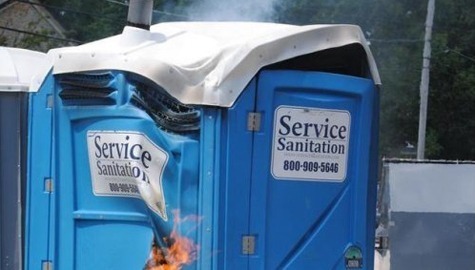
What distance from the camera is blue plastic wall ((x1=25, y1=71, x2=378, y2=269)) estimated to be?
574cm

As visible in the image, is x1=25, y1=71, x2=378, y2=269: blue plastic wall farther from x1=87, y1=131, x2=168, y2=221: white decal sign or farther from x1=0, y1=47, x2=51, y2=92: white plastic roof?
x1=0, y1=47, x2=51, y2=92: white plastic roof

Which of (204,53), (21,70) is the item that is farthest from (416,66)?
(204,53)

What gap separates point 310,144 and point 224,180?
0.63 m

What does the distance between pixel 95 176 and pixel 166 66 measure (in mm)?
896

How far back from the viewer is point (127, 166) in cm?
597

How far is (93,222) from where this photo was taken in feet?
20.4

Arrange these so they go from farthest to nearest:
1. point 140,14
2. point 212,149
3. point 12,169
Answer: point 12,169
point 140,14
point 212,149

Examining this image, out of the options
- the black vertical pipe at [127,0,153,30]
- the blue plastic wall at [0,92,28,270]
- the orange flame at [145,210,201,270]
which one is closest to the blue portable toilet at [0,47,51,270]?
the blue plastic wall at [0,92,28,270]

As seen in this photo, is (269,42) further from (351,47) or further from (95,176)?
(95,176)

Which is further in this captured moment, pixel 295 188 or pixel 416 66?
pixel 416 66

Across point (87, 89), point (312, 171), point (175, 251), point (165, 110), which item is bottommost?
point (175, 251)

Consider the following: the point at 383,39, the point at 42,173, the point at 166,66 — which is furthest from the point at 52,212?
→ the point at 383,39

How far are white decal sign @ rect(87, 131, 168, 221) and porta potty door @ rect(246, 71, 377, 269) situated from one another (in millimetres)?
573

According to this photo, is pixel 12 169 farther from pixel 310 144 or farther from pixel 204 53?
pixel 310 144
